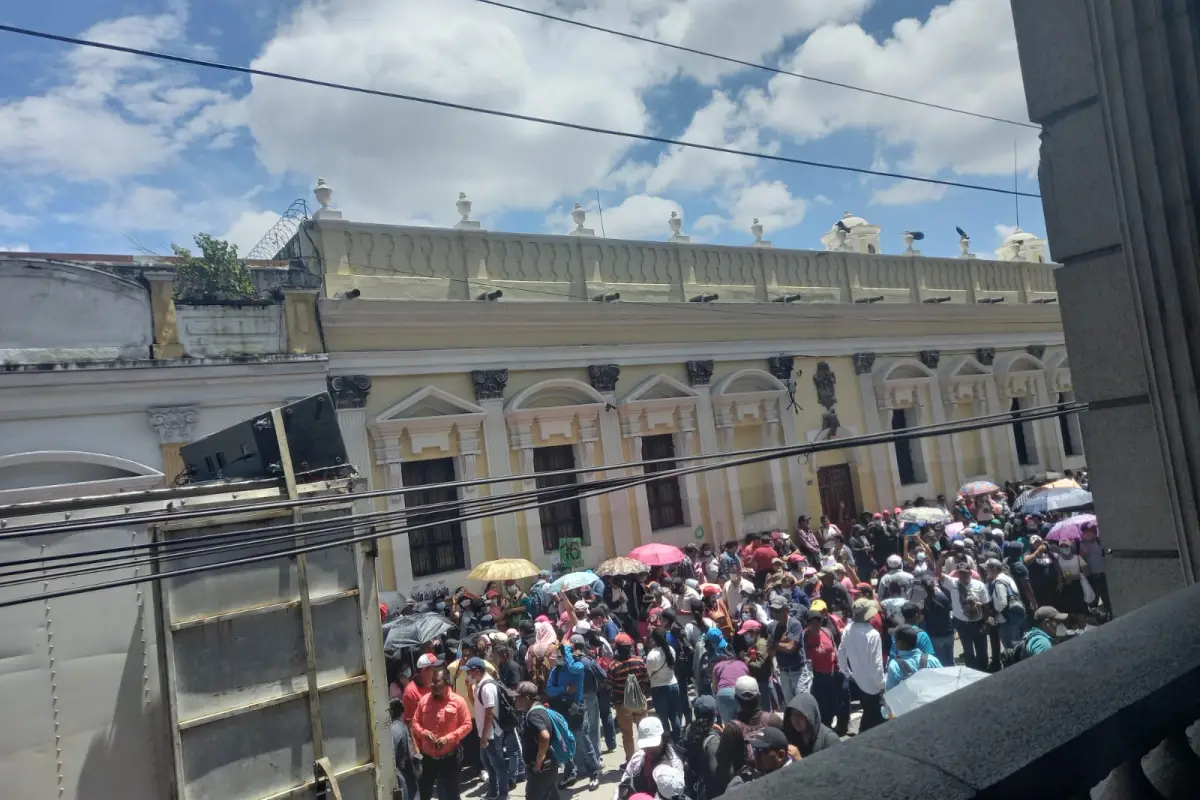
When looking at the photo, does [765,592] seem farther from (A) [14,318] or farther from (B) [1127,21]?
(A) [14,318]

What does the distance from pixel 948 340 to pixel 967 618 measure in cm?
1462

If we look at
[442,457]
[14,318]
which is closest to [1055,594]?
[442,457]

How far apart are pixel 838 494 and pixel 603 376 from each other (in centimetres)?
679

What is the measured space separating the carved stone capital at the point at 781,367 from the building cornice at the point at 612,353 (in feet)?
0.50

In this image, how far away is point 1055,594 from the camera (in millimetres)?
9242

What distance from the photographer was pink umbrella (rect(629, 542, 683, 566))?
12.9 m

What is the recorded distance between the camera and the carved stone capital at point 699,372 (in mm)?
16781

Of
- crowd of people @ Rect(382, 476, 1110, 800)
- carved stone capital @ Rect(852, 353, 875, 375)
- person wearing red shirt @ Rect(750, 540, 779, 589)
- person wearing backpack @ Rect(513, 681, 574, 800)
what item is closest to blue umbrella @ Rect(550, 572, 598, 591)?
crowd of people @ Rect(382, 476, 1110, 800)

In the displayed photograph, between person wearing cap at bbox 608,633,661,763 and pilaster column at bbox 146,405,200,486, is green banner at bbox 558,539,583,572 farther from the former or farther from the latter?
person wearing cap at bbox 608,633,661,763

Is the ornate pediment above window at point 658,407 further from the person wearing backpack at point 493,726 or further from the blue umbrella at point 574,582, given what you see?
the person wearing backpack at point 493,726

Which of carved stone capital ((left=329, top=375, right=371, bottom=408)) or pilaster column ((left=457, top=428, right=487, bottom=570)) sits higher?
carved stone capital ((left=329, top=375, right=371, bottom=408))

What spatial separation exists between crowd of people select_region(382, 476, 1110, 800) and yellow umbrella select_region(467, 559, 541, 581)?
2.16 ft

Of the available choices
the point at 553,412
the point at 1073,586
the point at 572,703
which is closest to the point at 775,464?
the point at 553,412

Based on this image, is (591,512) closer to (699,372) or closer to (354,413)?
(699,372)
